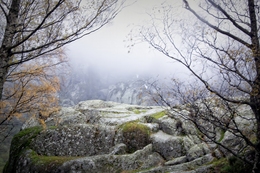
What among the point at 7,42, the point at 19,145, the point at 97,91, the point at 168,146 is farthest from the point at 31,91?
the point at 97,91

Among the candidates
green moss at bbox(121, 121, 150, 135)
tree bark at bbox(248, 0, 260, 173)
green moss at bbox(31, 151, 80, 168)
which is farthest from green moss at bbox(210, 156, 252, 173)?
green moss at bbox(121, 121, 150, 135)

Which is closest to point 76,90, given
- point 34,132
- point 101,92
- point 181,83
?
point 101,92

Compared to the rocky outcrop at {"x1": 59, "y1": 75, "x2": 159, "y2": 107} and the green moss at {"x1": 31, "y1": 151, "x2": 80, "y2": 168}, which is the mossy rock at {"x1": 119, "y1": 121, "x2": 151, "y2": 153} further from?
the rocky outcrop at {"x1": 59, "y1": 75, "x2": 159, "y2": 107}

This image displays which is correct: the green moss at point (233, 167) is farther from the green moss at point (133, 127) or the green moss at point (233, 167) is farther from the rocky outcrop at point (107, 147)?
the green moss at point (133, 127)

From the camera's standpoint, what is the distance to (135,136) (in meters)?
16.6

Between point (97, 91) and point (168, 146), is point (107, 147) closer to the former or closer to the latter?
point (168, 146)

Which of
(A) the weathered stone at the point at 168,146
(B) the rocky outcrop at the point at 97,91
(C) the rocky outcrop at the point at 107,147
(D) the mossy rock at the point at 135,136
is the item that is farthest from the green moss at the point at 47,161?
(B) the rocky outcrop at the point at 97,91

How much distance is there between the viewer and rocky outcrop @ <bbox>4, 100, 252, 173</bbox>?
11641mm

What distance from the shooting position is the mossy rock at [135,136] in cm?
1608

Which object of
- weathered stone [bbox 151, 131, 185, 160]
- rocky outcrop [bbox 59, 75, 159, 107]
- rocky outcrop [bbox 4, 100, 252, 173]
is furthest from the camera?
rocky outcrop [bbox 59, 75, 159, 107]

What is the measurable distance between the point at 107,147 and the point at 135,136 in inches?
111

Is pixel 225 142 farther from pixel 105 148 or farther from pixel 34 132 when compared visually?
pixel 34 132

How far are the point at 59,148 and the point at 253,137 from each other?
13.5m

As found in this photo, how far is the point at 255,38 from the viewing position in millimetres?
6148
